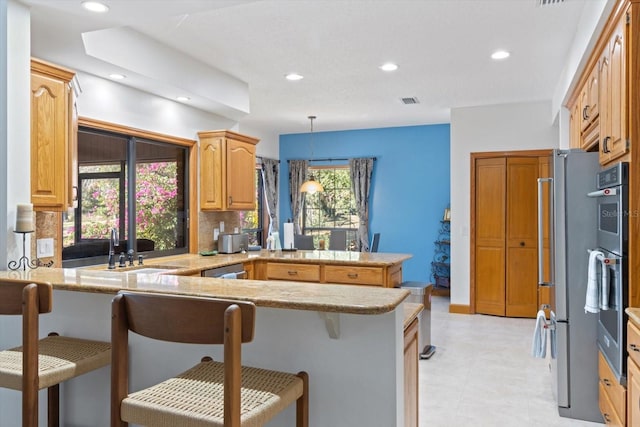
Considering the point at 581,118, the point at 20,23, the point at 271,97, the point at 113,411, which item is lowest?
the point at 113,411

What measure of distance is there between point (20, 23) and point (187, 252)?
286 cm

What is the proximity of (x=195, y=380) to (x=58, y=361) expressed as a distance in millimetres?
637

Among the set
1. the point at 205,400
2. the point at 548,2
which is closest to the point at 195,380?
the point at 205,400

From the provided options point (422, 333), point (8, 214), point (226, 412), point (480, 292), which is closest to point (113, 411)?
point (226, 412)

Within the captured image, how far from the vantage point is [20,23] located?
2.60m

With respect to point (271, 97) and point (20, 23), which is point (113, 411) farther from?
point (271, 97)

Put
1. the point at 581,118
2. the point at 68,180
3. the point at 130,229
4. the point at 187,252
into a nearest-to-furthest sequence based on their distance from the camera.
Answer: the point at 68,180 → the point at 581,118 → the point at 130,229 → the point at 187,252

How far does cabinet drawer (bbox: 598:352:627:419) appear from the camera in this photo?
233 cm

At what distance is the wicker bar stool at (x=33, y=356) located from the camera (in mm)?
1733

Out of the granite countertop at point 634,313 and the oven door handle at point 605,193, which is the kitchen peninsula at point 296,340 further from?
the oven door handle at point 605,193

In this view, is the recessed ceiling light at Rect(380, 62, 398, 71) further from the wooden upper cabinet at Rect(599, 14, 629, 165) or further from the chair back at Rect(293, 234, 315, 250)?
the chair back at Rect(293, 234, 315, 250)

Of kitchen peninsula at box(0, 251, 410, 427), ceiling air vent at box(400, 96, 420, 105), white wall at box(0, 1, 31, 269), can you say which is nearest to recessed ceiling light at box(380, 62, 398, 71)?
ceiling air vent at box(400, 96, 420, 105)

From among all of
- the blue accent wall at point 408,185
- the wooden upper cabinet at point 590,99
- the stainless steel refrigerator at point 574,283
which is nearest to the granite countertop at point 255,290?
the stainless steel refrigerator at point 574,283

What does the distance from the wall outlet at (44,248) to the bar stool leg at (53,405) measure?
129 cm
